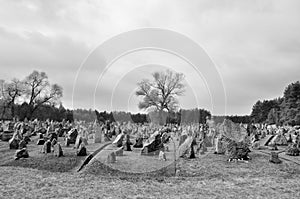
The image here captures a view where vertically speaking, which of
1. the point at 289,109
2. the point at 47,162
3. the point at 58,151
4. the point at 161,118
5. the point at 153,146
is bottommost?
the point at 47,162

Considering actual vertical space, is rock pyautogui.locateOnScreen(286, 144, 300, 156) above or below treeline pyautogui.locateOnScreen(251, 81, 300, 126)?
below

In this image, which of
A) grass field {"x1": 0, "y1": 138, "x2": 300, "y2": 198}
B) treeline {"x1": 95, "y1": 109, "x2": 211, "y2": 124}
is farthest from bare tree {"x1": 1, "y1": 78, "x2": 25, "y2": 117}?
grass field {"x1": 0, "y1": 138, "x2": 300, "y2": 198}

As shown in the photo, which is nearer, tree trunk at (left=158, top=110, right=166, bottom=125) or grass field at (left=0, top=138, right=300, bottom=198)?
grass field at (left=0, top=138, right=300, bottom=198)

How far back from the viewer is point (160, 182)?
343 inches

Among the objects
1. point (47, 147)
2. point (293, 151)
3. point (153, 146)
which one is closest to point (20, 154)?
point (47, 147)

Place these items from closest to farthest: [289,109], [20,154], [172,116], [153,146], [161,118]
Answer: [20,154], [153,146], [161,118], [172,116], [289,109]

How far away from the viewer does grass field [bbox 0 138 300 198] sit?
24.4 ft

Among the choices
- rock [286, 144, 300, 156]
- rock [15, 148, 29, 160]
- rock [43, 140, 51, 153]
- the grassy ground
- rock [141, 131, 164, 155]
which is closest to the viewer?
the grassy ground

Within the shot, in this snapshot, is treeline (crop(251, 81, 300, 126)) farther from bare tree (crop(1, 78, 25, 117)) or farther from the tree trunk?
bare tree (crop(1, 78, 25, 117))

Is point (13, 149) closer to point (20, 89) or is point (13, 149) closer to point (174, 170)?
point (174, 170)

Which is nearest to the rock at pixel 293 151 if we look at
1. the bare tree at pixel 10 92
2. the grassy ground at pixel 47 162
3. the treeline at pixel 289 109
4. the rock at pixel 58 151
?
the grassy ground at pixel 47 162

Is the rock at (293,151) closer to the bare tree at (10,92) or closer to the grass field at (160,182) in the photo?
the grass field at (160,182)

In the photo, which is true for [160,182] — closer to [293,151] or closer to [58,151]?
[58,151]

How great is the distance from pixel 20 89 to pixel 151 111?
28.4m
